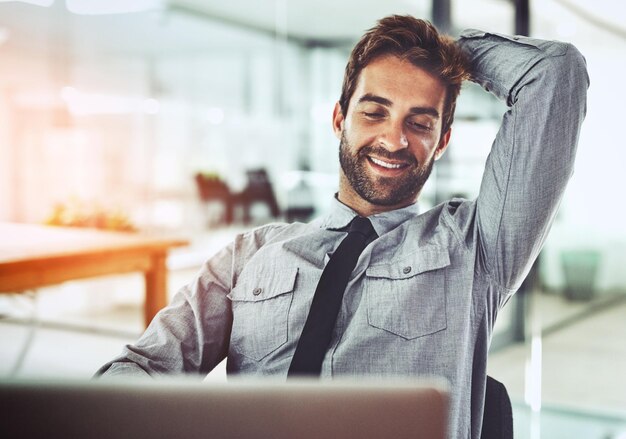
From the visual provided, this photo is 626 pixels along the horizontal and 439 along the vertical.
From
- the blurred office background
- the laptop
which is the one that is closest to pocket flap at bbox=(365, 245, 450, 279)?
Answer: the laptop

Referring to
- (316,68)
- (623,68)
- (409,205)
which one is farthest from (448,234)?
(316,68)

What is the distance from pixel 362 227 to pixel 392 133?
0.21 m

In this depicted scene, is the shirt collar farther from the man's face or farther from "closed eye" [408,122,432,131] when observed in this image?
"closed eye" [408,122,432,131]

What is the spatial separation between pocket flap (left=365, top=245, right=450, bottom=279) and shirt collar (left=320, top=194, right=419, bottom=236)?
0.37ft

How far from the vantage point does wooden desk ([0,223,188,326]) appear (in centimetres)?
311

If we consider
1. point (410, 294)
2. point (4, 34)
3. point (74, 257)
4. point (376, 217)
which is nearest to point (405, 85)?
point (376, 217)

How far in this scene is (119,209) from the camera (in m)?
4.73

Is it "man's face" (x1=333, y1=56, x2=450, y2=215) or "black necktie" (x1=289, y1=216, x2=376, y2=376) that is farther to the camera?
"man's face" (x1=333, y1=56, x2=450, y2=215)

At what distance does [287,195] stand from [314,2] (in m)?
1.31

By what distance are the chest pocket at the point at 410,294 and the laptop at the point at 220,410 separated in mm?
776

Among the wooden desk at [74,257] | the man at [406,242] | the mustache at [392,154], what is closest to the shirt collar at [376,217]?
the man at [406,242]

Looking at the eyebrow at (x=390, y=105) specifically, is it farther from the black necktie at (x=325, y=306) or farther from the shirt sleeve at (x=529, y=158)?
the black necktie at (x=325, y=306)

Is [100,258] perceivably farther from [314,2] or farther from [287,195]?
[314,2]

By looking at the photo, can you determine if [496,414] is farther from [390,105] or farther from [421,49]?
[421,49]
